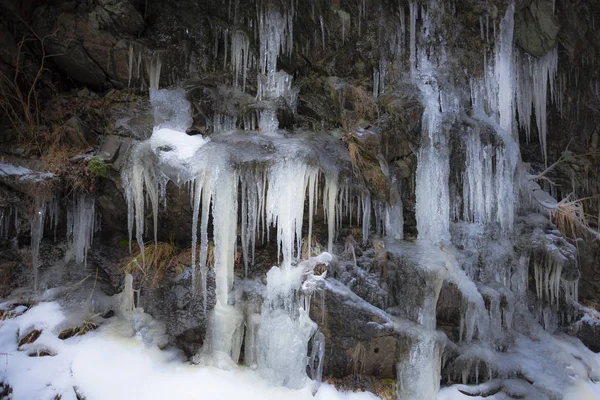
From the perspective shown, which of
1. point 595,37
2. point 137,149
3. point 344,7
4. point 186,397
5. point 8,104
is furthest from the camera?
point 595,37

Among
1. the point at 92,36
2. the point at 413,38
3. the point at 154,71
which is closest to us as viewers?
the point at 92,36

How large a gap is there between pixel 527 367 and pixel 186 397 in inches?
190

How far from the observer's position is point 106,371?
4680 mm

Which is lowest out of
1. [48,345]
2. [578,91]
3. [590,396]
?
[590,396]

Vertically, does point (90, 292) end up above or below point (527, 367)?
above

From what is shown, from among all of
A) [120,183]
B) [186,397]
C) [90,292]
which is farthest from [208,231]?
[186,397]

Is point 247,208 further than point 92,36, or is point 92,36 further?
point 92,36

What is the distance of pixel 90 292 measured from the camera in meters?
5.63

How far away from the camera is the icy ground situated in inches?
176

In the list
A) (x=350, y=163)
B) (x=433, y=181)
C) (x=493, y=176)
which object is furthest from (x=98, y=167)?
(x=493, y=176)

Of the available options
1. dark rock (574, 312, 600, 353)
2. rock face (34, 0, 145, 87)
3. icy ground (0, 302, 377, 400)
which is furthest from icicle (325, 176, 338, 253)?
dark rock (574, 312, 600, 353)

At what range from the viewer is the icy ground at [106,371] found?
4469 mm

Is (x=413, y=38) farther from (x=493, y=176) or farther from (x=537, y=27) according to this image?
(x=493, y=176)

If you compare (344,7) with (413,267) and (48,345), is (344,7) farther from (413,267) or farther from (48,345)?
(48,345)
